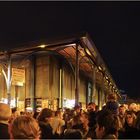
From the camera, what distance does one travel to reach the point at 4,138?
5473 mm

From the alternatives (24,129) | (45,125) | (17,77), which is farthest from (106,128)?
(17,77)

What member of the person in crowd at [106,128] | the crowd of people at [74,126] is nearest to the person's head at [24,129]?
the crowd of people at [74,126]

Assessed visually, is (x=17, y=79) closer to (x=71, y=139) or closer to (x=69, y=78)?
(x=69, y=78)

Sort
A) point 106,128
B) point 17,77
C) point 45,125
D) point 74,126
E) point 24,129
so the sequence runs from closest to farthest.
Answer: point 24,129 < point 106,128 < point 45,125 < point 74,126 < point 17,77

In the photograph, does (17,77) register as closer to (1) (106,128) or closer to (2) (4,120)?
(2) (4,120)

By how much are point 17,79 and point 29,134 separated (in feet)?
50.8

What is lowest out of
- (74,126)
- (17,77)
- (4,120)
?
(74,126)

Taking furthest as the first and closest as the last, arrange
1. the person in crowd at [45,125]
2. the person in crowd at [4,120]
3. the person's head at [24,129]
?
1. the person in crowd at [45,125]
2. the person in crowd at [4,120]
3. the person's head at [24,129]

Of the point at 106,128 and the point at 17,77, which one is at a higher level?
the point at 17,77

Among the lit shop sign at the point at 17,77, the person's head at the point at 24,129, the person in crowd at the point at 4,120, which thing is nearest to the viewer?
the person's head at the point at 24,129

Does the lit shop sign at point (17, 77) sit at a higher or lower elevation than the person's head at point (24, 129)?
higher

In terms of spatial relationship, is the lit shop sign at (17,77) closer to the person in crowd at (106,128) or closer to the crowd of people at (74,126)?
the crowd of people at (74,126)

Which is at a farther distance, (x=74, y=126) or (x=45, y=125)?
(x=74, y=126)

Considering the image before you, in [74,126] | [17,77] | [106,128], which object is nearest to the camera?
[106,128]
